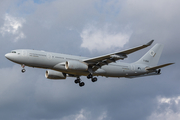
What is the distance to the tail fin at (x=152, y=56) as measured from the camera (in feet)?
197

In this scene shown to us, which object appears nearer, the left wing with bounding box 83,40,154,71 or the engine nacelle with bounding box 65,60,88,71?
the left wing with bounding box 83,40,154,71

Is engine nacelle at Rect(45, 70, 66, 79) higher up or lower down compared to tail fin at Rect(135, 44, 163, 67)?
lower down

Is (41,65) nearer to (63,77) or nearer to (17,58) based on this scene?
(17,58)

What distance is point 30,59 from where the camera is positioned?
149 ft

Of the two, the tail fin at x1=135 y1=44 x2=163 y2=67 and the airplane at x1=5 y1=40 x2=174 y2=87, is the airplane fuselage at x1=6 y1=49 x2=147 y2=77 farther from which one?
the tail fin at x1=135 y1=44 x2=163 y2=67

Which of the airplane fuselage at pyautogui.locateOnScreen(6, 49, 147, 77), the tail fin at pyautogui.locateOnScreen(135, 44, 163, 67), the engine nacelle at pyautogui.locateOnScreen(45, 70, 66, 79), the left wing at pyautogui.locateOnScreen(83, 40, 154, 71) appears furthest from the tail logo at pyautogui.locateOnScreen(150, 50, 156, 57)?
the engine nacelle at pyautogui.locateOnScreen(45, 70, 66, 79)

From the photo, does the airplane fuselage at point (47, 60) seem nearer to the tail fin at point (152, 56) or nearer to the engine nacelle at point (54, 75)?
the engine nacelle at point (54, 75)

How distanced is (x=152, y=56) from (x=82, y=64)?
19.3 metres

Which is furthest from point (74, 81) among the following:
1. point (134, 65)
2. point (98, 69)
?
point (134, 65)

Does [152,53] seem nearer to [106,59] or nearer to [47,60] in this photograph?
[106,59]

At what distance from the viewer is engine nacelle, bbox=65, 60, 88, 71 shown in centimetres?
4688

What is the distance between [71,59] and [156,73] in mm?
17850

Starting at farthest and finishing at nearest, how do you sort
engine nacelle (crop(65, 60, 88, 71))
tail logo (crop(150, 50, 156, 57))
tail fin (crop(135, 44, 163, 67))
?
tail logo (crop(150, 50, 156, 57)) → tail fin (crop(135, 44, 163, 67)) → engine nacelle (crop(65, 60, 88, 71))

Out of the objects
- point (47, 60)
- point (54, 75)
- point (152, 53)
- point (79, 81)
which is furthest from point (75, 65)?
point (152, 53)
